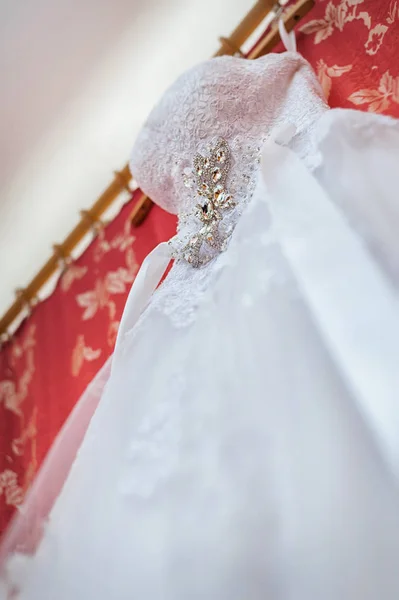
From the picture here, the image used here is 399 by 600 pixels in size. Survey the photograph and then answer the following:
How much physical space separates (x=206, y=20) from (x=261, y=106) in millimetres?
575

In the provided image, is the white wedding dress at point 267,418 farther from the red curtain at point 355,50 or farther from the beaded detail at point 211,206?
the red curtain at point 355,50

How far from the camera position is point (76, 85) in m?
1.38

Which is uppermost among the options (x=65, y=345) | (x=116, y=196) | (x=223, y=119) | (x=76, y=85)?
(x=76, y=85)

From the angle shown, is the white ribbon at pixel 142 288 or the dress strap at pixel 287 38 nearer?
the white ribbon at pixel 142 288

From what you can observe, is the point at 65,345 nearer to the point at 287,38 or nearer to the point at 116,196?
the point at 116,196

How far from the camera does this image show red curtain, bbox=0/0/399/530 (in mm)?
1006

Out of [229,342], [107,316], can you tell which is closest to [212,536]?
[229,342]

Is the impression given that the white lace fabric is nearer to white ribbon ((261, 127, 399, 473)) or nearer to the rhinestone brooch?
the rhinestone brooch

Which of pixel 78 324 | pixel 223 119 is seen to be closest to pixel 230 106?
pixel 223 119

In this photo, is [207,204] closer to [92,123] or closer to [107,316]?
[107,316]

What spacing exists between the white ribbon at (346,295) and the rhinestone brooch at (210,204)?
0.19 meters

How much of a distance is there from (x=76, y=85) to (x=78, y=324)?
2.07 ft

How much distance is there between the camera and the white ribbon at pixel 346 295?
42 cm

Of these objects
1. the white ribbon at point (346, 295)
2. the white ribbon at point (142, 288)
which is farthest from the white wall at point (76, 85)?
the white ribbon at point (346, 295)
